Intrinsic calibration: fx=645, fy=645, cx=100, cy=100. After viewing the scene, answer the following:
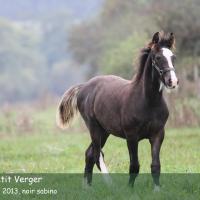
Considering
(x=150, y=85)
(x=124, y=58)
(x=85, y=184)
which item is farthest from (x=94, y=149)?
(x=124, y=58)

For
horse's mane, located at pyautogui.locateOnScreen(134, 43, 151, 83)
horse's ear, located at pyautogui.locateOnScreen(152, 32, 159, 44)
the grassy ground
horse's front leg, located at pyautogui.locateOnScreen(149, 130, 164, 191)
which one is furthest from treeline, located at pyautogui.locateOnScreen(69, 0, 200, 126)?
the grassy ground

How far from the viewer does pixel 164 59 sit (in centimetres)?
845

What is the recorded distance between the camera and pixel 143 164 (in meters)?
12.4

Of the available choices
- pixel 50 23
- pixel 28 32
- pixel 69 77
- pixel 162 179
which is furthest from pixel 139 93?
pixel 50 23

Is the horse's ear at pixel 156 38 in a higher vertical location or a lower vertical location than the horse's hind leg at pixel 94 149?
higher

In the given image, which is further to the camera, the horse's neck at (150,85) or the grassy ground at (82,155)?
the grassy ground at (82,155)

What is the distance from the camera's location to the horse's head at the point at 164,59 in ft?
26.9

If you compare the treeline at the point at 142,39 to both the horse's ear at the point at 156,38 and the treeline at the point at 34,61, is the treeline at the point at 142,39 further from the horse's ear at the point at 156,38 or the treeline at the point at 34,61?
the treeline at the point at 34,61

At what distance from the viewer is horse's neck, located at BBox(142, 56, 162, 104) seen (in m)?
8.82

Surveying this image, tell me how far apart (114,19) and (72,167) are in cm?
5087

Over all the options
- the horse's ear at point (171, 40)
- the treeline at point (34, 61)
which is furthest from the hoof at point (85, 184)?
the treeline at point (34, 61)

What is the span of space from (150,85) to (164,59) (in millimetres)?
568

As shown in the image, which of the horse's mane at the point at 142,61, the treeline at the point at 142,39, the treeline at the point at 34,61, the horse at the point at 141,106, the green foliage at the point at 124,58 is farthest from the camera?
the treeline at the point at 34,61

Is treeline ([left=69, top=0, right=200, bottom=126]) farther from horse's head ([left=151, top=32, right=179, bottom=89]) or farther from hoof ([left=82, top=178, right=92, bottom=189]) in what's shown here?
hoof ([left=82, top=178, right=92, bottom=189])
